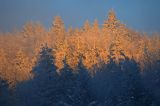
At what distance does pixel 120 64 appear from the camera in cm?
6050

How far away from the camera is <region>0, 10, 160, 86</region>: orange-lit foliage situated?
64.5 metres

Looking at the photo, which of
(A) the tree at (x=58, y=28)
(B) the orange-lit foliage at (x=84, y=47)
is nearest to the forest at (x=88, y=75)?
(B) the orange-lit foliage at (x=84, y=47)

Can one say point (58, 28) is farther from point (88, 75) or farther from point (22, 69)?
point (88, 75)

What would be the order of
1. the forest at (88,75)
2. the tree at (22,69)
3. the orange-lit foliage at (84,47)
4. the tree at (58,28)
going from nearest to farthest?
the forest at (88,75), the tree at (22,69), the orange-lit foliage at (84,47), the tree at (58,28)

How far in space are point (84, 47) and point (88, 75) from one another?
50.0 ft

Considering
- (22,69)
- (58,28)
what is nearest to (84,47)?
(22,69)

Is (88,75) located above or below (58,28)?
below

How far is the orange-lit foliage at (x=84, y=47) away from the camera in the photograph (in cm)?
6450

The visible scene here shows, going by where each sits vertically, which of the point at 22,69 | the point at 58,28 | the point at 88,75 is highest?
the point at 58,28

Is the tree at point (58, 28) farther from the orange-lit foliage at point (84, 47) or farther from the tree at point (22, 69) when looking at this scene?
the tree at point (22, 69)

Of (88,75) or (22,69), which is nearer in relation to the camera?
A: (88,75)

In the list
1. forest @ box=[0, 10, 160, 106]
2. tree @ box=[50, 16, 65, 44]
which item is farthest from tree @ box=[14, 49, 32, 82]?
tree @ box=[50, 16, 65, 44]

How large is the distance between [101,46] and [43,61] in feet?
102

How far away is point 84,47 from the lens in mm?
70875
